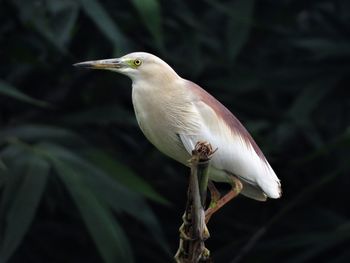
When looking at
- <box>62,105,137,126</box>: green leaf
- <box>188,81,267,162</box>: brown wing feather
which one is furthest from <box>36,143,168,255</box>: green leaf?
<box>188,81,267,162</box>: brown wing feather

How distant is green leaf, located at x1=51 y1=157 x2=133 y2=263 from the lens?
5.56 m

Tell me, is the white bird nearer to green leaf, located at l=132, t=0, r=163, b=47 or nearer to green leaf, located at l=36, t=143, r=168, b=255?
green leaf, located at l=36, t=143, r=168, b=255

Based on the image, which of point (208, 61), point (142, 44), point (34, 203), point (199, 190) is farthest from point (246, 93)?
point (199, 190)

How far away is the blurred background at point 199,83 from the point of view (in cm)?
623

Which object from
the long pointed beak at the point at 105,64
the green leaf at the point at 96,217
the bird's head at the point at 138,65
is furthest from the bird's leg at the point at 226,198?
the green leaf at the point at 96,217

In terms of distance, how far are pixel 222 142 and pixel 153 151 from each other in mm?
2705

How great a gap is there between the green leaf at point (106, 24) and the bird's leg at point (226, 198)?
83.4 inches

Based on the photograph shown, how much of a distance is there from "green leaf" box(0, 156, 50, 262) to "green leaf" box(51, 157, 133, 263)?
0.33 ft

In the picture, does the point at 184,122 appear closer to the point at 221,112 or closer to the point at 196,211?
the point at 221,112

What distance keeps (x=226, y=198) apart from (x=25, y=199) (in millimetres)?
1722

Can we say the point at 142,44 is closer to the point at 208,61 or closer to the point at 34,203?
the point at 208,61

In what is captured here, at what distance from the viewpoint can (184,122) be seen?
4.04m

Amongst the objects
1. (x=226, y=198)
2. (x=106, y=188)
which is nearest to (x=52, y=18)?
(x=106, y=188)

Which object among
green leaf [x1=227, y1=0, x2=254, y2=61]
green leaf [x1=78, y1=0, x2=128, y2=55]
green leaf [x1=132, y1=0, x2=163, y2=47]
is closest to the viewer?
green leaf [x1=132, y1=0, x2=163, y2=47]
